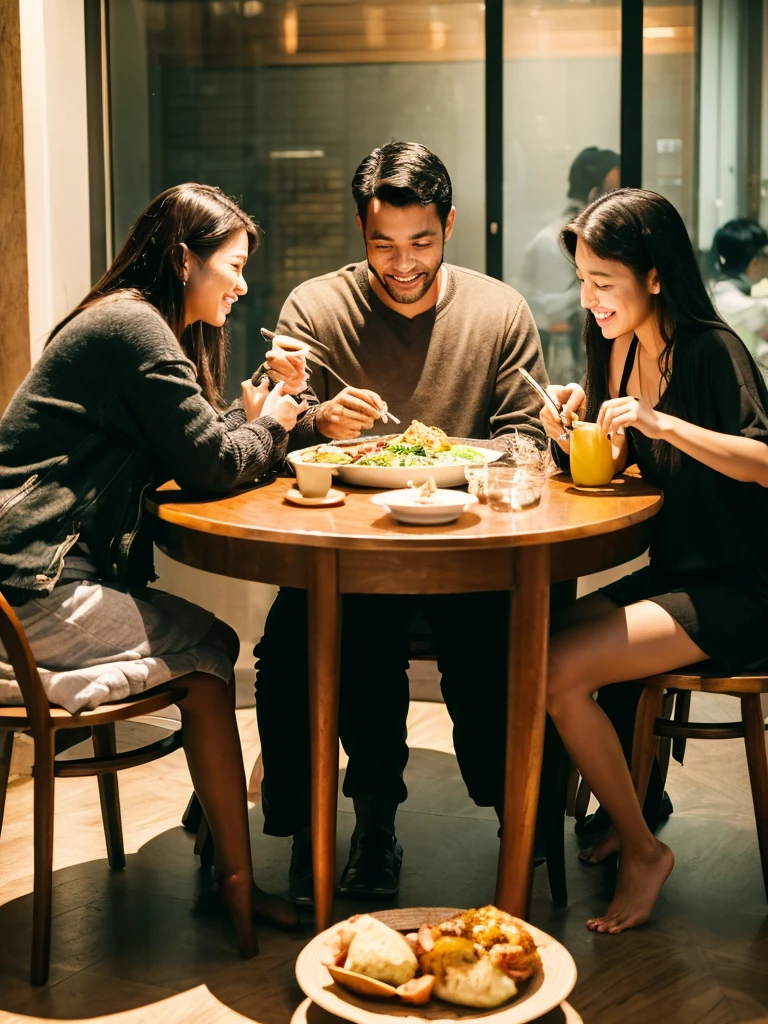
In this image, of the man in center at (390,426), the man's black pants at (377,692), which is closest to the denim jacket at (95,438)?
the man in center at (390,426)

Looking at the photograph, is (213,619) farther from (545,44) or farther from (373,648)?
(545,44)

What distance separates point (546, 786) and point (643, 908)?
325 millimetres

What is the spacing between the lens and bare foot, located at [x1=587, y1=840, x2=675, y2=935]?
2.52m

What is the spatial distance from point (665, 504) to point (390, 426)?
2.61 feet

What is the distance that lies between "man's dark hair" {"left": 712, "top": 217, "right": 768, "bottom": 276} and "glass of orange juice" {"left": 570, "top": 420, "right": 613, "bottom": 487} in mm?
2458

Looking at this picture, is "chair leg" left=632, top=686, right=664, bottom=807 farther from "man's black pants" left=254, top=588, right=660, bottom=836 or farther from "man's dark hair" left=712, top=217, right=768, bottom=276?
"man's dark hair" left=712, top=217, right=768, bottom=276

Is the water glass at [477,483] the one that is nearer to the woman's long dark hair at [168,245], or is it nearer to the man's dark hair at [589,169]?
the woman's long dark hair at [168,245]

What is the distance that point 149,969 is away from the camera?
237 centimetres

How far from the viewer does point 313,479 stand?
92.7 inches

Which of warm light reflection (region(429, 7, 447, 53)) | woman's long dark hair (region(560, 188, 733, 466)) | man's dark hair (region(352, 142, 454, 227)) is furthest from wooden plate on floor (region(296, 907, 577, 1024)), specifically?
warm light reflection (region(429, 7, 447, 53))

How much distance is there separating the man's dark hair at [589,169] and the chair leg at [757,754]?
2737 millimetres

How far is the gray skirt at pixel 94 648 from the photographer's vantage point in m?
2.25

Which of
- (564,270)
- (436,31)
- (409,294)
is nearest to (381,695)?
(409,294)

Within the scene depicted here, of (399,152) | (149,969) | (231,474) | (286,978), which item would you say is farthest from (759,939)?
(399,152)
